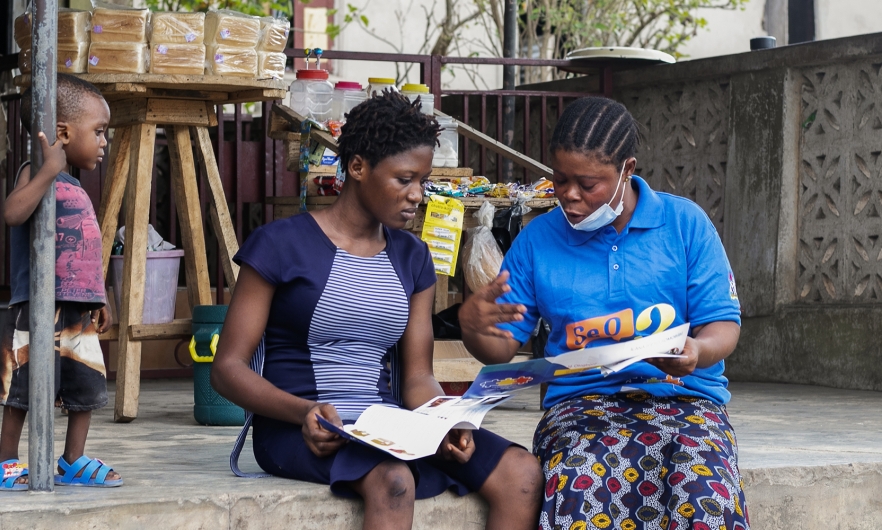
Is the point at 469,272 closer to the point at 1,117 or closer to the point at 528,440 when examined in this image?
the point at 528,440

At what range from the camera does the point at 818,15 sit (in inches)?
533

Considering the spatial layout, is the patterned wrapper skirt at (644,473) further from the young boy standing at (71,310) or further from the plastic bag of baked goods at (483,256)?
the plastic bag of baked goods at (483,256)

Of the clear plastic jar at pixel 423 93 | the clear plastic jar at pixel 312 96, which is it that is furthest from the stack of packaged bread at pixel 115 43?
the clear plastic jar at pixel 423 93

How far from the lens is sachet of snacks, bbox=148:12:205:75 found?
4.45 metres

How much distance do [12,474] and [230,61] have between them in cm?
220

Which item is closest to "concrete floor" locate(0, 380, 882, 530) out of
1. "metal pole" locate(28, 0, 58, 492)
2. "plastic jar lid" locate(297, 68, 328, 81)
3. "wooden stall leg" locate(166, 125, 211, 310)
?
"metal pole" locate(28, 0, 58, 492)

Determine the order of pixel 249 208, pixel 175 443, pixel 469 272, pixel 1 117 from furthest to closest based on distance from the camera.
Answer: pixel 249 208, pixel 1 117, pixel 469 272, pixel 175 443

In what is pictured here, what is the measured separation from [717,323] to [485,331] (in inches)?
23.0

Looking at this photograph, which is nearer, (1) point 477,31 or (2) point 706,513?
(2) point 706,513

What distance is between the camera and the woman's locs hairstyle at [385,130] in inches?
110

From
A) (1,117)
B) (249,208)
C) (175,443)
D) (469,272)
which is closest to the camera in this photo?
→ (175,443)

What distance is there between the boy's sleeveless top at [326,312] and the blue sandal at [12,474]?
66 cm

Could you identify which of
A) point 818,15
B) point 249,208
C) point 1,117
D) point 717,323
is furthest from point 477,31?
point 717,323

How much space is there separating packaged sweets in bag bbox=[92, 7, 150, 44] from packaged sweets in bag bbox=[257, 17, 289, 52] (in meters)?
0.47
